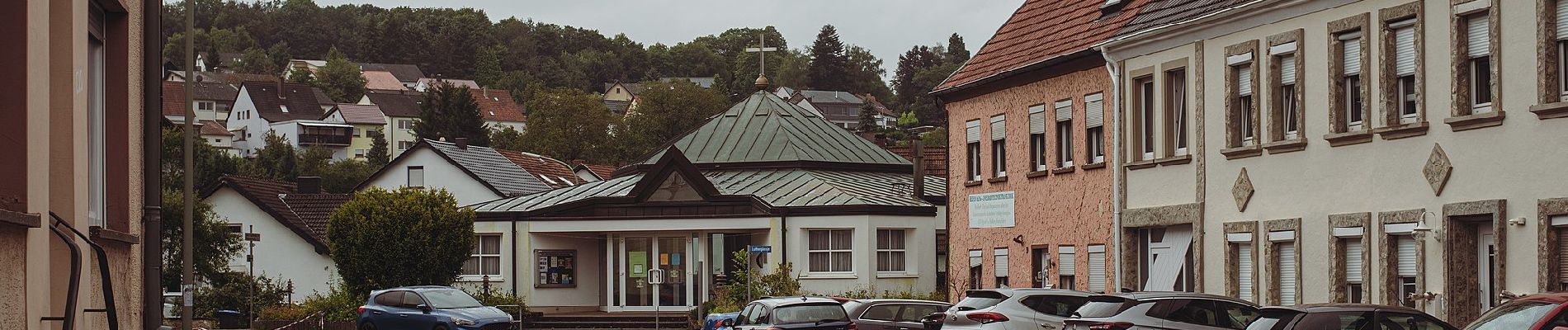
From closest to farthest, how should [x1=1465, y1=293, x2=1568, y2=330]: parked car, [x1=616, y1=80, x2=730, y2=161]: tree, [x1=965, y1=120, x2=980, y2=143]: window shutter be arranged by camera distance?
[x1=1465, y1=293, x2=1568, y2=330]: parked car, [x1=965, y1=120, x2=980, y2=143]: window shutter, [x1=616, y1=80, x2=730, y2=161]: tree

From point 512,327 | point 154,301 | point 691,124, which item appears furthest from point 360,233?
point 691,124

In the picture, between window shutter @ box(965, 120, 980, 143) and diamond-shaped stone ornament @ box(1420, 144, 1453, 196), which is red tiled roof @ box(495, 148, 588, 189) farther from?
diamond-shaped stone ornament @ box(1420, 144, 1453, 196)

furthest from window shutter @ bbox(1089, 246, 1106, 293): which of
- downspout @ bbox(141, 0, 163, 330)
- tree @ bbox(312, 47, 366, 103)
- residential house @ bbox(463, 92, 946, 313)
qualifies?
tree @ bbox(312, 47, 366, 103)

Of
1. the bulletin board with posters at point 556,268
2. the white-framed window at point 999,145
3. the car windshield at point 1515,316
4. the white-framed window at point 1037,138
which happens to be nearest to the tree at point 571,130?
the bulletin board with posters at point 556,268

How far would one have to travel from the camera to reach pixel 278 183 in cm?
6512

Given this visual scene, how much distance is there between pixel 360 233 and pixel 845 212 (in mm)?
12094

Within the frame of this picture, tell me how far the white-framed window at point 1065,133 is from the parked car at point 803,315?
6.72 metres

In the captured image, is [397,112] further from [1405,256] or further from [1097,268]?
[1405,256]

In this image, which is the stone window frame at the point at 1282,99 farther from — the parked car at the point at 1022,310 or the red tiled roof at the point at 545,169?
the red tiled roof at the point at 545,169

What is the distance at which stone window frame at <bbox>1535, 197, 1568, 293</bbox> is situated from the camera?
64.9ft

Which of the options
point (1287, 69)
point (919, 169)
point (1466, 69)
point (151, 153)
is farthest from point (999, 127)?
point (151, 153)

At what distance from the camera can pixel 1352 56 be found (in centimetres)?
2347

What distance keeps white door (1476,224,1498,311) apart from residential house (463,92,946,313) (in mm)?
27458

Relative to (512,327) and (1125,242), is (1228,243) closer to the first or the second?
(1125,242)
